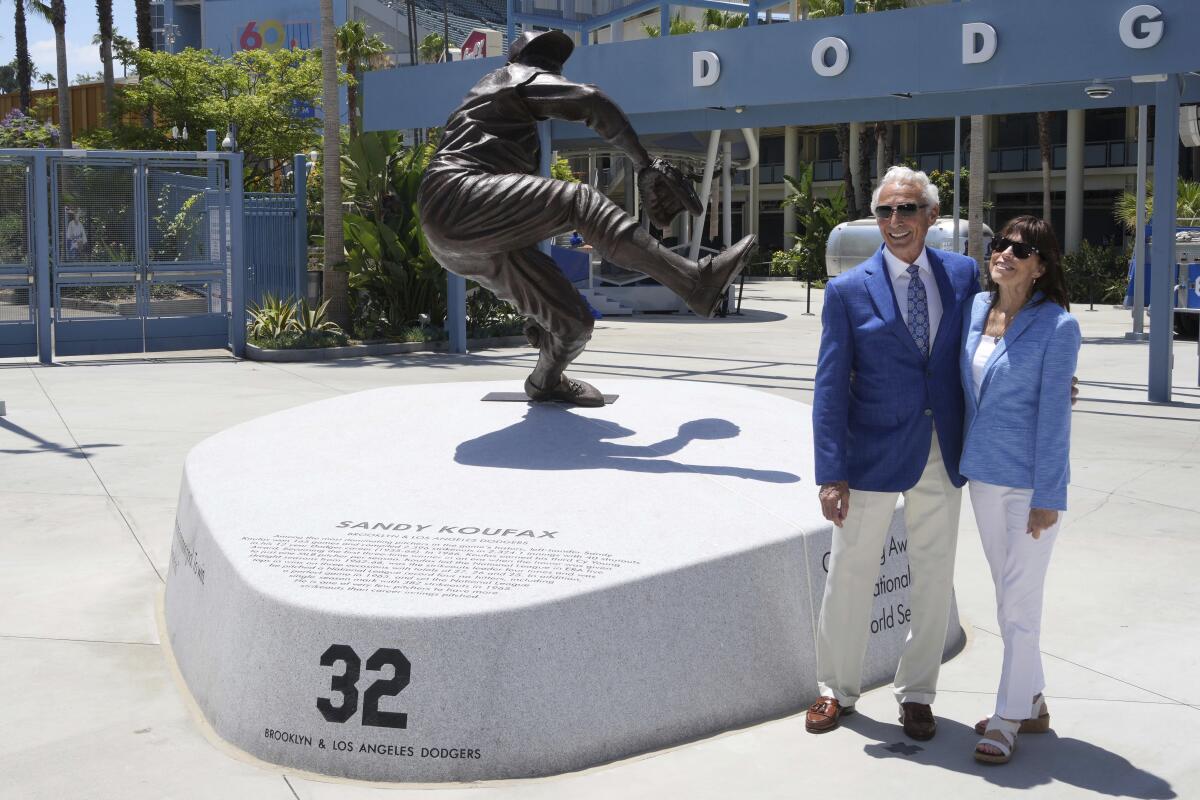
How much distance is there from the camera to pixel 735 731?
165 inches

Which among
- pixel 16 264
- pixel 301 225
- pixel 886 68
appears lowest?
pixel 16 264

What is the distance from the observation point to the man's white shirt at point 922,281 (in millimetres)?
3977

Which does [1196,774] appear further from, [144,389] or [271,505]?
[144,389]

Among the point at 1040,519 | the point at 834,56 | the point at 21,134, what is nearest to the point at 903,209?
the point at 1040,519

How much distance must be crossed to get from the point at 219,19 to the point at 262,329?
57.1 metres

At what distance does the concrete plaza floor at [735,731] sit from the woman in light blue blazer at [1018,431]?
0.34m

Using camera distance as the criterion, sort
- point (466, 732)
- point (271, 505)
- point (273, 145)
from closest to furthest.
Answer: point (466, 732)
point (271, 505)
point (273, 145)

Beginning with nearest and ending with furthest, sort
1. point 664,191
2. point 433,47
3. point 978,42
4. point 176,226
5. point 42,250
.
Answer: point 664,191 < point 978,42 < point 42,250 < point 176,226 < point 433,47

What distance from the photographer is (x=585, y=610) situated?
396cm

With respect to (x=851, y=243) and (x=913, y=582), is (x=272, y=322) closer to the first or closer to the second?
(x=913, y=582)

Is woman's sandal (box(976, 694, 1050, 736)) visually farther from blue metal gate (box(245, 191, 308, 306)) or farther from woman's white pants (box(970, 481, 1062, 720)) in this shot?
blue metal gate (box(245, 191, 308, 306))

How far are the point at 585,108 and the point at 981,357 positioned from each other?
9.77 ft

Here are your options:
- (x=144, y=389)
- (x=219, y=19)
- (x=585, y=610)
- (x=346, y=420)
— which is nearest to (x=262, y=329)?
(x=144, y=389)

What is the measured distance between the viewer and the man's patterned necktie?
3.96 m
